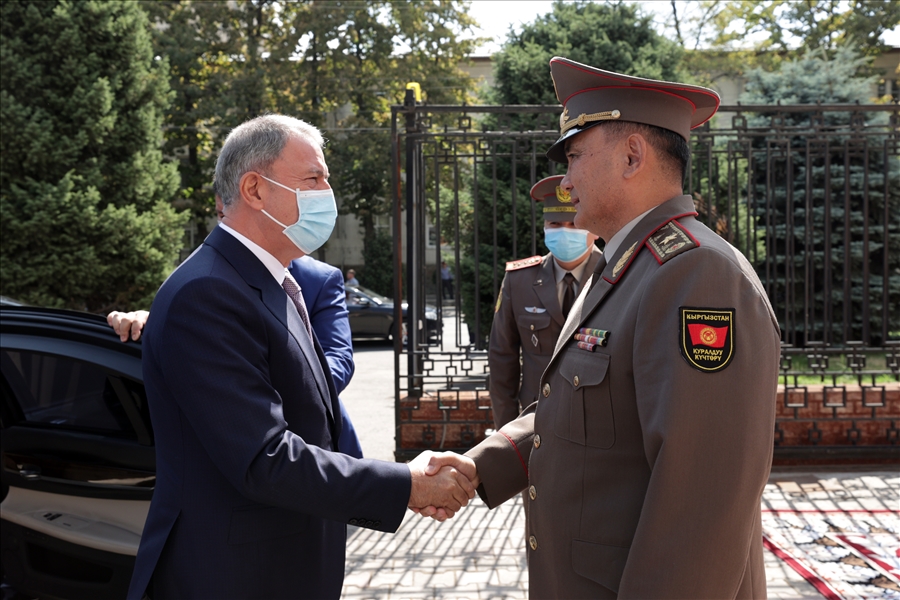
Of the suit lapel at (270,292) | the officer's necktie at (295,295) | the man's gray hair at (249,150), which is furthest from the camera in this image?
the officer's necktie at (295,295)

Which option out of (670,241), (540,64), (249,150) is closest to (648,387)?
(670,241)

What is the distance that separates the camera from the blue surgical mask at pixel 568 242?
422cm

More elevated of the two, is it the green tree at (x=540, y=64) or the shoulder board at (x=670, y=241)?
the green tree at (x=540, y=64)

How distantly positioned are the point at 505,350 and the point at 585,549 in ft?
8.78

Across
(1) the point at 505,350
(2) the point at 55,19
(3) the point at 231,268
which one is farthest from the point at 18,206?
(3) the point at 231,268

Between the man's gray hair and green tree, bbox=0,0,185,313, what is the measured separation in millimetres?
12238

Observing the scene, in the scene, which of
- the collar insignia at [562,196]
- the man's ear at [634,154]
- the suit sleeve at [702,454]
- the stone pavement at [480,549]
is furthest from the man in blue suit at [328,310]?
the suit sleeve at [702,454]

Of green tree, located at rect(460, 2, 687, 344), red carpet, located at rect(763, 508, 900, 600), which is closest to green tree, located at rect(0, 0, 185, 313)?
green tree, located at rect(460, 2, 687, 344)

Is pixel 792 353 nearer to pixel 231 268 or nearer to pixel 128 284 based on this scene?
pixel 231 268

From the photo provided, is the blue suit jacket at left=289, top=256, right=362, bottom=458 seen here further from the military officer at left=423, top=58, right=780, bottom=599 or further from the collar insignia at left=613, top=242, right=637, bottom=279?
the collar insignia at left=613, top=242, right=637, bottom=279

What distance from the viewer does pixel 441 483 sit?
230 centimetres

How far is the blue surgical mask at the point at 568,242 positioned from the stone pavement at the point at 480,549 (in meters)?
1.85

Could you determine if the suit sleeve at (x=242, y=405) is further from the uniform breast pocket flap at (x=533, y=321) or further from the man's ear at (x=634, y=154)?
the uniform breast pocket flap at (x=533, y=321)

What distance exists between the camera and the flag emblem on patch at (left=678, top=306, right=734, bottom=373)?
1.54 meters
